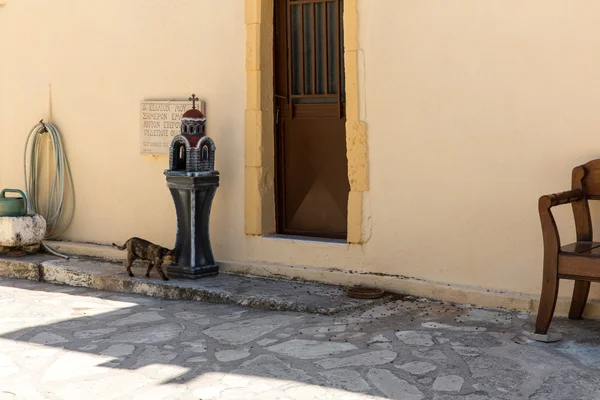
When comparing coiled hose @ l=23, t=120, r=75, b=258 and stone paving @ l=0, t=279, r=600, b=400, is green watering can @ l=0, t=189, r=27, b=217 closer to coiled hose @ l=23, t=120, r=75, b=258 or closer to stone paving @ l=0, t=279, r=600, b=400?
coiled hose @ l=23, t=120, r=75, b=258

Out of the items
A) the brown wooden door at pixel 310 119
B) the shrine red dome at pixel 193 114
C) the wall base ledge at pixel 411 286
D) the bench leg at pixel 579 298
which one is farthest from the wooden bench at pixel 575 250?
Answer: the shrine red dome at pixel 193 114

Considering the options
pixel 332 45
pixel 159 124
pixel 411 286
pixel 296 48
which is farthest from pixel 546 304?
pixel 159 124

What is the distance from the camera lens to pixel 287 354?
562 centimetres

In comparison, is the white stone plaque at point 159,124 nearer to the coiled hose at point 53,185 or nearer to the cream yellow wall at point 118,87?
the cream yellow wall at point 118,87

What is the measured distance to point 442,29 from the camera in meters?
6.75

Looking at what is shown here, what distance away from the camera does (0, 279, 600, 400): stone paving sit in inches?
195

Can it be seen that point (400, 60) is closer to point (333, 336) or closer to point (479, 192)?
point (479, 192)

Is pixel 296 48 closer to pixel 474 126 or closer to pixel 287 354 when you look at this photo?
pixel 474 126

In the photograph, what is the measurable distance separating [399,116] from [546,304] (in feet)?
6.50

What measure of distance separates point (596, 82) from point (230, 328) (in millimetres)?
2914

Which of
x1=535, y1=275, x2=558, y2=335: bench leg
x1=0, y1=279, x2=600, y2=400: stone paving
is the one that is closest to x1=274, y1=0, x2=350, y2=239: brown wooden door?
x1=0, y1=279, x2=600, y2=400: stone paving

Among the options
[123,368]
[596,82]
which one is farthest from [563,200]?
[123,368]

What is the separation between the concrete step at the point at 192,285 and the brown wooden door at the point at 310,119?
0.67 meters

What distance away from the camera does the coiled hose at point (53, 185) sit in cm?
913
